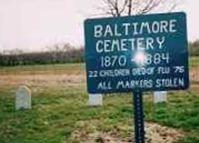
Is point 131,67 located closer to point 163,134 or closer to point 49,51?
point 163,134

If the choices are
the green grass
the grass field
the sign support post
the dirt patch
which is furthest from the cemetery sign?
the green grass

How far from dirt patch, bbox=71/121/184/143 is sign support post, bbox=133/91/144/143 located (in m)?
5.61

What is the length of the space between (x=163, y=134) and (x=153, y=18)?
654 cm

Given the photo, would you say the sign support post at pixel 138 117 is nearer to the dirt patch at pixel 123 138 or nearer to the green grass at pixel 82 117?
the dirt patch at pixel 123 138

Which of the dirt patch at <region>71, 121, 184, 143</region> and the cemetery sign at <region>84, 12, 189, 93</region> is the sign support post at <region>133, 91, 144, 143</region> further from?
the dirt patch at <region>71, 121, 184, 143</region>

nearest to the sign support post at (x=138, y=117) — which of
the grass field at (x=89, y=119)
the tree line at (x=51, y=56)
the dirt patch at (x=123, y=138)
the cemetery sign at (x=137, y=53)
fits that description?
the cemetery sign at (x=137, y=53)

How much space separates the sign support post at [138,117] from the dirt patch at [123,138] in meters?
5.61

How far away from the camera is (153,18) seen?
787 cm

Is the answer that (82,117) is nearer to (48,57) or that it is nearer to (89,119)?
(89,119)

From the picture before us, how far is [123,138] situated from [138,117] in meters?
6.02

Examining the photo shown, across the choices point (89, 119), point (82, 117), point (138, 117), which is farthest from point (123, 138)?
point (138, 117)

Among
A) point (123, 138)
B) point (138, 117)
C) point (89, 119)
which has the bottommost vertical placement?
point (123, 138)

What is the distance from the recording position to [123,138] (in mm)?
13836

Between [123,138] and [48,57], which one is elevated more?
[48,57]
